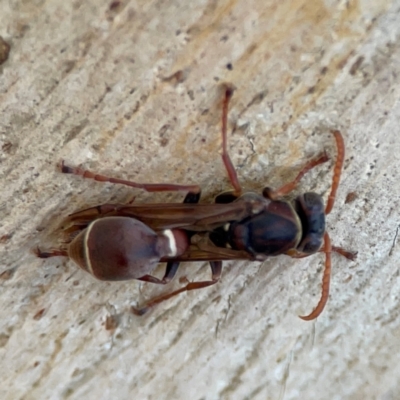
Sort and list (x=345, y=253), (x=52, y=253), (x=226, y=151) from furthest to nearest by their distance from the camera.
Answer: (x=345, y=253) → (x=52, y=253) → (x=226, y=151)

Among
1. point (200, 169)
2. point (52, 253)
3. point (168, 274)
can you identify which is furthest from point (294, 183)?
point (52, 253)

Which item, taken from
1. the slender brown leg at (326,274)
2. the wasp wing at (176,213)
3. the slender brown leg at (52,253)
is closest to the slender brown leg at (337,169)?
the slender brown leg at (326,274)

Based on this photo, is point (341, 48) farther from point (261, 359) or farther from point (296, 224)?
point (261, 359)

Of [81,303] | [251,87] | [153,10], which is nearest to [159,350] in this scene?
[81,303]

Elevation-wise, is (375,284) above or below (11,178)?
below

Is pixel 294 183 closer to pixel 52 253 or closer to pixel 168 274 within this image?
pixel 168 274

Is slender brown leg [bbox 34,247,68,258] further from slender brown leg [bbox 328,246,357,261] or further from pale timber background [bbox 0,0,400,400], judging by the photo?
slender brown leg [bbox 328,246,357,261]

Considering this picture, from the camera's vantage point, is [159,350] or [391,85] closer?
[391,85]

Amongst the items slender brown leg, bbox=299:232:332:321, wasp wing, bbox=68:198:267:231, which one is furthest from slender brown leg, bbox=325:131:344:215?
wasp wing, bbox=68:198:267:231
